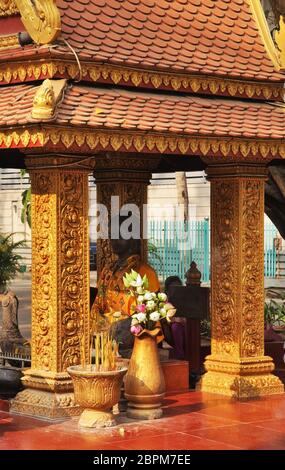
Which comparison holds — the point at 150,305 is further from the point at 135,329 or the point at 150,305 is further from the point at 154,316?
the point at 135,329

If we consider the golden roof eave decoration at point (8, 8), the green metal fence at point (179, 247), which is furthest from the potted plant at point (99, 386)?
the green metal fence at point (179, 247)

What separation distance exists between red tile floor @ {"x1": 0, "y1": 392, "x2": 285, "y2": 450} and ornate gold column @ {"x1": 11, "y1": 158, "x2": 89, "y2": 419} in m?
0.34

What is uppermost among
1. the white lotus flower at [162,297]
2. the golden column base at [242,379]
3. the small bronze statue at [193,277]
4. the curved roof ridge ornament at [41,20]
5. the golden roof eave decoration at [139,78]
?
the curved roof ridge ornament at [41,20]

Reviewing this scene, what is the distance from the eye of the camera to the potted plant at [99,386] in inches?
444

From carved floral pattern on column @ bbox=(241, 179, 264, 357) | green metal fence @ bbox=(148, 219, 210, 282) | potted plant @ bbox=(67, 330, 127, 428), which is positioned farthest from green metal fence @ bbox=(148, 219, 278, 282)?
potted plant @ bbox=(67, 330, 127, 428)

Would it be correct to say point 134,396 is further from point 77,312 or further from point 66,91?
point 66,91

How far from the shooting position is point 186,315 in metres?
14.6

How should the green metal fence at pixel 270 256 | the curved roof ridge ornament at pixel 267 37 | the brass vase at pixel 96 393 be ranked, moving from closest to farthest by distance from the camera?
the brass vase at pixel 96 393, the curved roof ridge ornament at pixel 267 37, the green metal fence at pixel 270 256

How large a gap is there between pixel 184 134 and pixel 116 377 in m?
2.76

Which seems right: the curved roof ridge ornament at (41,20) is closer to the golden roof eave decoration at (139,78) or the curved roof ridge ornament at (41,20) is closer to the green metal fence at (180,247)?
the golden roof eave decoration at (139,78)

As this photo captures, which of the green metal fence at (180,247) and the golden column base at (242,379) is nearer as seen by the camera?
the golden column base at (242,379)

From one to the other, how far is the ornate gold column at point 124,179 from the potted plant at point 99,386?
11.7ft

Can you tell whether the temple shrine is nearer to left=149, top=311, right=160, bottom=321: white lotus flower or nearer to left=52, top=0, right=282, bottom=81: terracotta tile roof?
left=52, top=0, right=282, bottom=81: terracotta tile roof

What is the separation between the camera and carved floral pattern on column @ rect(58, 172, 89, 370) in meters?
12.0
